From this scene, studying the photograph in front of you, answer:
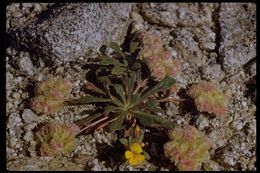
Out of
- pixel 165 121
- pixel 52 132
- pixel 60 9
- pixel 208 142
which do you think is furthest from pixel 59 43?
pixel 208 142

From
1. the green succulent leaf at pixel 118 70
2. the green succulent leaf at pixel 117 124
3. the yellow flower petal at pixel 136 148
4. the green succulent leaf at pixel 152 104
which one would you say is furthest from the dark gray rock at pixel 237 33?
the yellow flower petal at pixel 136 148

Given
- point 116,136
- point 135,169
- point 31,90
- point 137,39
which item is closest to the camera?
point 135,169

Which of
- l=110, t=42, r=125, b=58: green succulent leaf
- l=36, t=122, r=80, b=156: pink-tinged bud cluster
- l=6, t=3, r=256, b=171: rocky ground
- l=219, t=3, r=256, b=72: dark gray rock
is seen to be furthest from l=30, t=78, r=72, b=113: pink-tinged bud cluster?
l=219, t=3, r=256, b=72: dark gray rock

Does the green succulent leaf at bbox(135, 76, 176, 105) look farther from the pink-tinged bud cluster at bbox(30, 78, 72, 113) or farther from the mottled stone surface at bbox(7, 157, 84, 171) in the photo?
the mottled stone surface at bbox(7, 157, 84, 171)

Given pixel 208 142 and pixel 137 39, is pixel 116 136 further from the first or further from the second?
pixel 137 39

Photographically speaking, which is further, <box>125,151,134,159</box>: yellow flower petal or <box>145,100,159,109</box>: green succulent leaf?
<box>145,100,159,109</box>: green succulent leaf

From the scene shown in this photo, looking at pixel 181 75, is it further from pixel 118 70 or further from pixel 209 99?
pixel 118 70
